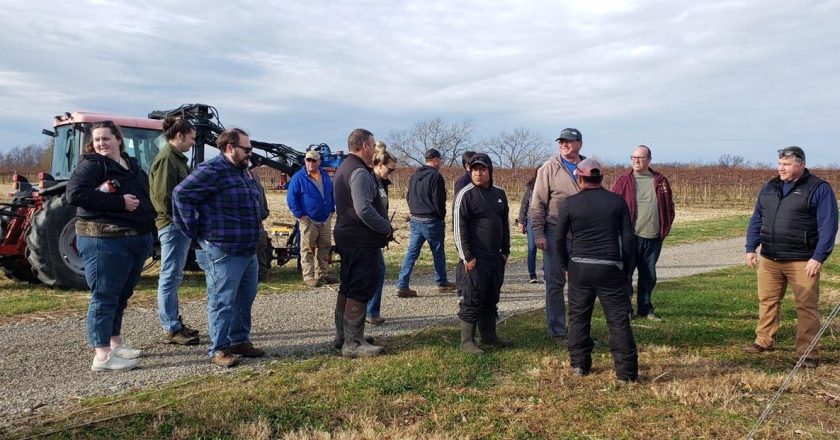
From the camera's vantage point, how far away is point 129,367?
482 centimetres

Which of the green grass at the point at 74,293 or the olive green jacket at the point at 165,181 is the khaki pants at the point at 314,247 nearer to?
the green grass at the point at 74,293

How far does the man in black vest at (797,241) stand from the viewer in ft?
16.7

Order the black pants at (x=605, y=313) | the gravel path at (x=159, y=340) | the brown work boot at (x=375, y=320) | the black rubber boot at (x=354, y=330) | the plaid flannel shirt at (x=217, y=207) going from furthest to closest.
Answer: the brown work boot at (x=375, y=320) → the black rubber boot at (x=354, y=330) → the plaid flannel shirt at (x=217, y=207) → the black pants at (x=605, y=313) → the gravel path at (x=159, y=340)

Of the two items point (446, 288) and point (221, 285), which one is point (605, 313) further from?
point (446, 288)

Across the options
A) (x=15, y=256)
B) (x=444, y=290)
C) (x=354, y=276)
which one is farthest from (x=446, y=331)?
(x=15, y=256)

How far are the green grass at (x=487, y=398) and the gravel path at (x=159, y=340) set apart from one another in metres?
0.37

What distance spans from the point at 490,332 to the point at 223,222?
8.08 ft

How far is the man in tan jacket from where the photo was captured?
555 cm

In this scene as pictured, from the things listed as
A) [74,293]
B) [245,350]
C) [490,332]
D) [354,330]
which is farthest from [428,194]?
[74,293]

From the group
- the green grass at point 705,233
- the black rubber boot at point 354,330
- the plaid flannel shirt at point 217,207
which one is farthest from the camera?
the green grass at point 705,233

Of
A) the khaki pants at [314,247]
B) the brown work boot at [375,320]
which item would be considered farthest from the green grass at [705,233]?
the brown work boot at [375,320]

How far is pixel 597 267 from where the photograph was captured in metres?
4.55

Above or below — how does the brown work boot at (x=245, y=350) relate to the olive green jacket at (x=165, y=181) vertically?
below

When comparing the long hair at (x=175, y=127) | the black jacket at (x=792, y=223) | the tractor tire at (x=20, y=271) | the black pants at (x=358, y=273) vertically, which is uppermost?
the long hair at (x=175, y=127)
